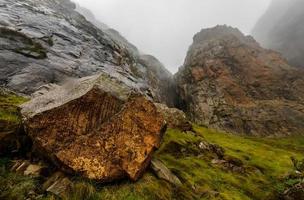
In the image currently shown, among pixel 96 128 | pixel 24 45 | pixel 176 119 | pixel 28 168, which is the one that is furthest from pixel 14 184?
pixel 24 45

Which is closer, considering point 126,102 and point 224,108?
point 126,102

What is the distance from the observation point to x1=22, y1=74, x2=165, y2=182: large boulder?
23391 mm

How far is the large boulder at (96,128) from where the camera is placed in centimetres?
2339

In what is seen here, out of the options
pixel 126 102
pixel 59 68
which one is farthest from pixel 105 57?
pixel 126 102

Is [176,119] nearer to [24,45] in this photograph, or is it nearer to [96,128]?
[96,128]

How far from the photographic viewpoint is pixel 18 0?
11588 cm

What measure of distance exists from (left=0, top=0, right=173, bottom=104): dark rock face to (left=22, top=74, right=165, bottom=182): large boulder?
2189 cm

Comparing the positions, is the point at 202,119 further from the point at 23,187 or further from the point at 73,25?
the point at 23,187

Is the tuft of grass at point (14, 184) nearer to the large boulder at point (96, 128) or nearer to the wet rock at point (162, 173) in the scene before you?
the large boulder at point (96, 128)

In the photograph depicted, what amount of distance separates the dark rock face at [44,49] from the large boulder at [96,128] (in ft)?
71.8

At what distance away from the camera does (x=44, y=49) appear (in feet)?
265

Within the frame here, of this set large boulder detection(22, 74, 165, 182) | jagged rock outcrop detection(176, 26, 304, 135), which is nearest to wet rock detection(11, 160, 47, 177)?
large boulder detection(22, 74, 165, 182)

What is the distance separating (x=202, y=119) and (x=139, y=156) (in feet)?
497

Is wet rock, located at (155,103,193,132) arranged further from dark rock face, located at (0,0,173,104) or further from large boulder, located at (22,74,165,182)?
large boulder, located at (22,74,165,182)
